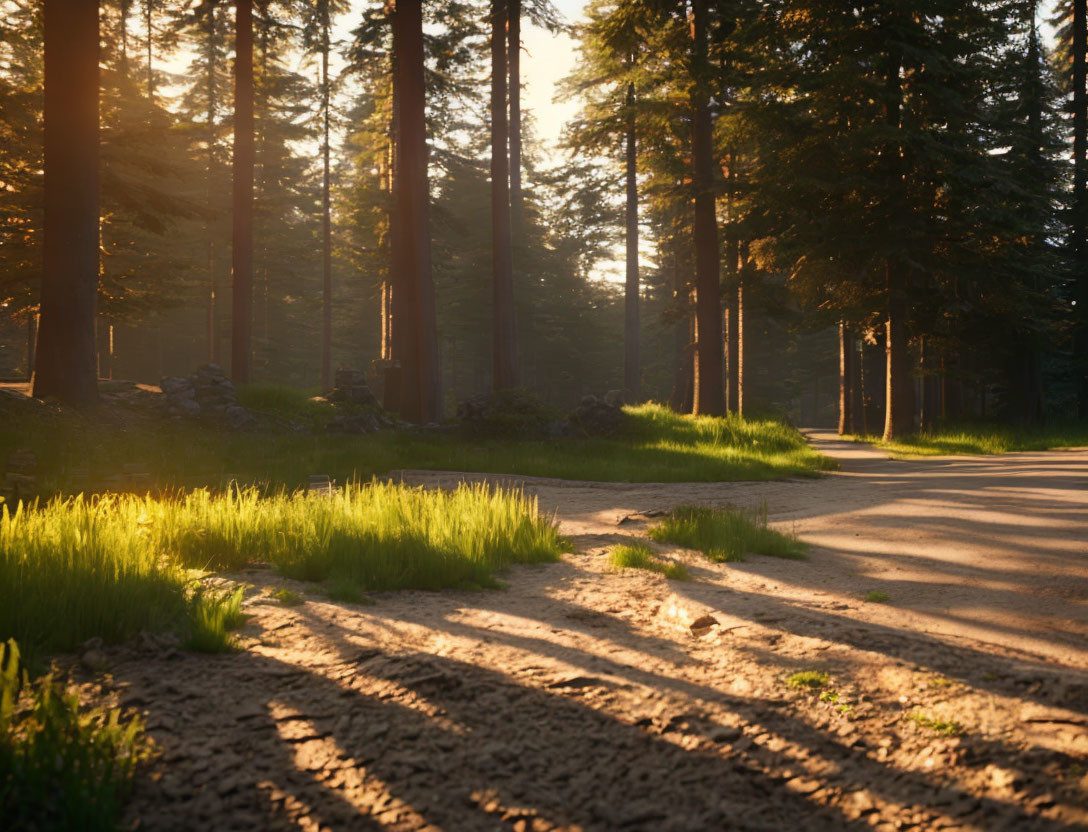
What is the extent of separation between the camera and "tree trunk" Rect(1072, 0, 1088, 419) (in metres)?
26.3

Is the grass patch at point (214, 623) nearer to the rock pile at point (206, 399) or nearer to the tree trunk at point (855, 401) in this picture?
the rock pile at point (206, 399)

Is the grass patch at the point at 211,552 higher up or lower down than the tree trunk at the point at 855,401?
lower down

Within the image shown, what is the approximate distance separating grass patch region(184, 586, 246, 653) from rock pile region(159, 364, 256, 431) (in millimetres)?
12786

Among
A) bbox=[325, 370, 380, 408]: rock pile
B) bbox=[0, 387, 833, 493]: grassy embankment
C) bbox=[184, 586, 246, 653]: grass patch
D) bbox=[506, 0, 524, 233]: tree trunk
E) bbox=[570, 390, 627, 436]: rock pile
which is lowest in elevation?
bbox=[184, 586, 246, 653]: grass patch

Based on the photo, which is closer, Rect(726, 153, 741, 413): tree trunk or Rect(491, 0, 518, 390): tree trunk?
Rect(726, 153, 741, 413): tree trunk

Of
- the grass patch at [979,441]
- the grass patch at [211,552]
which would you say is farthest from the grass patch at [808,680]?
the grass patch at [979,441]

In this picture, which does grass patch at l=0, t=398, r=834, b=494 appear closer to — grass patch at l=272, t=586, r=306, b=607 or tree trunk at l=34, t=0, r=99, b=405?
tree trunk at l=34, t=0, r=99, b=405

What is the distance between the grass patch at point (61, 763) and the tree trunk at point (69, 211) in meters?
12.8

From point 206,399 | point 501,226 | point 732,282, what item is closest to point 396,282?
point 501,226

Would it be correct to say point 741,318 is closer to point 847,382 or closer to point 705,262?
point 847,382

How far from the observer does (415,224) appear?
2056 cm

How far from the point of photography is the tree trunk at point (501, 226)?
23859 mm

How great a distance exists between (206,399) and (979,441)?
1808 centimetres

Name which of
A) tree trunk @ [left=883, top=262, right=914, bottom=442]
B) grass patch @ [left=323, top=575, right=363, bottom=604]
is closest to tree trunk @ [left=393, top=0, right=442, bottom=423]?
tree trunk @ [left=883, top=262, right=914, bottom=442]
